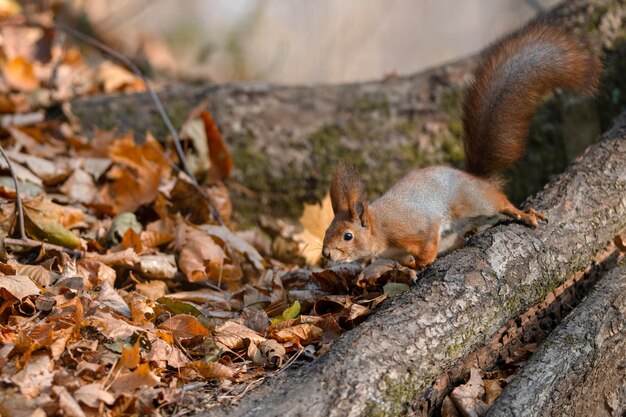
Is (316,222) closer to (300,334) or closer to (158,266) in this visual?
(158,266)

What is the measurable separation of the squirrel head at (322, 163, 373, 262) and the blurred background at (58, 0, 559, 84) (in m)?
4.57

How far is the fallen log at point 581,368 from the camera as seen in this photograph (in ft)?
6.28

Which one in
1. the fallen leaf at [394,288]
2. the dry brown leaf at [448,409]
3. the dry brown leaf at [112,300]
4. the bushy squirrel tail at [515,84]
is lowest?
the dry brown leaf at [112,300]

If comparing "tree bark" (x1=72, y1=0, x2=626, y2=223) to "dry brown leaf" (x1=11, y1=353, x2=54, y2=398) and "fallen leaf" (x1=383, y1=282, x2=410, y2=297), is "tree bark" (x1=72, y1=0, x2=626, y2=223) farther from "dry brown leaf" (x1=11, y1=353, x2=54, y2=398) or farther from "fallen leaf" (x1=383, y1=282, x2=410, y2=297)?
"dry brown leaf" (x1=11, y1=353, x2=54, y2=398)

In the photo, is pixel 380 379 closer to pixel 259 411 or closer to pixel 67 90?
pixel 259 411

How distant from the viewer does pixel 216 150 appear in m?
3.88

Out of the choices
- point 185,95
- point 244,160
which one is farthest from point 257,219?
point 185,95

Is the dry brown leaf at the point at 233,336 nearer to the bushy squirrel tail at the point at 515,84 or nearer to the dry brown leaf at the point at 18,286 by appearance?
the dry brown leaf at the point at 18,286

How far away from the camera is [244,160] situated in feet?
13.8

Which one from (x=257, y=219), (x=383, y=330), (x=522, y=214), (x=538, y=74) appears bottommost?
(x=257, y=219)

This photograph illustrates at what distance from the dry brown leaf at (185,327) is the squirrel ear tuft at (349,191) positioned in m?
0.77

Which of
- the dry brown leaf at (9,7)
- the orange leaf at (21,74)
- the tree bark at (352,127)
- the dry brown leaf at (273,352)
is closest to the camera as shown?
the dry brown leaf at (273,352)

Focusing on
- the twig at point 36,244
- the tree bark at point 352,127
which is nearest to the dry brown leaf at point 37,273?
the twig at point 36,244

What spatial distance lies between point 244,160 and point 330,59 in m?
3.48
